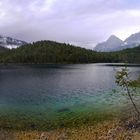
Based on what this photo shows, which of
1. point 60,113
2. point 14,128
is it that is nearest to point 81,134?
point 14,128

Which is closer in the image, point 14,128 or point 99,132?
point 99,132

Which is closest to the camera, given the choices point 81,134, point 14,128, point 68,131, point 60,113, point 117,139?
point 117,139

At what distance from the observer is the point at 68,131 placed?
105ft

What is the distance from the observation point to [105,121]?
120 ft

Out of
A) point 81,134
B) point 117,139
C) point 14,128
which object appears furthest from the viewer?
point 14,128

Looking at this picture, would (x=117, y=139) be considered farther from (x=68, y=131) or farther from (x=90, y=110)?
(x=90, y=110)

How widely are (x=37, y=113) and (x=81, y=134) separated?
1629 centimetres

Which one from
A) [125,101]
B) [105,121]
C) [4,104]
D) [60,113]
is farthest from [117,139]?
[4,104]

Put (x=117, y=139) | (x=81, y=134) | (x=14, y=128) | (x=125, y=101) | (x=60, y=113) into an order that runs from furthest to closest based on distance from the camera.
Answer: (x=125, y=101), (x=60, y=113), (x=14, y=128), (x=81, y=134), (x=117, y=139)

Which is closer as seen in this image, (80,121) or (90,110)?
(80,121)

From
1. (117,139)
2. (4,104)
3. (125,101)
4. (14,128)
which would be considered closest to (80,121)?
(14,128)

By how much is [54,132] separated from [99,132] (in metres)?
5.39

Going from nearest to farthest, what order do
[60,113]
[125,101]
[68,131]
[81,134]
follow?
[81,134]
[68,131]
[60,113]
[125,101]

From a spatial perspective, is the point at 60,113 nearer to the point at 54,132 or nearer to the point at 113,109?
the point at 113,109
